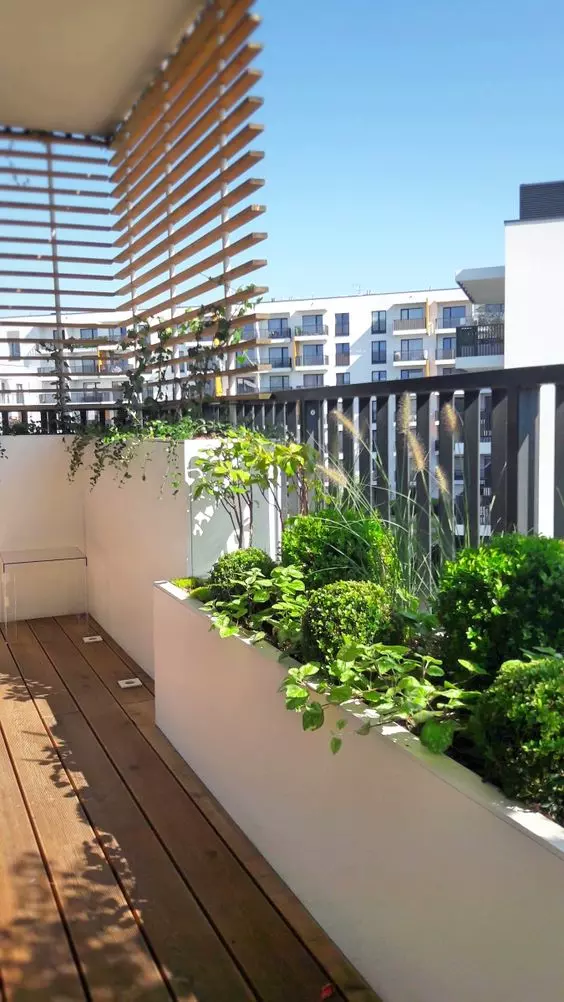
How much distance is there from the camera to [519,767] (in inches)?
48.6

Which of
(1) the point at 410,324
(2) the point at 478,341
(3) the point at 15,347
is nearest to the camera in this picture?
(3) the point at 15,347

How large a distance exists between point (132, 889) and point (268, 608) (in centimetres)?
81

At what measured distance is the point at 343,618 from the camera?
1.82m

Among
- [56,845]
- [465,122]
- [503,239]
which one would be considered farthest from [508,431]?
[465,122]

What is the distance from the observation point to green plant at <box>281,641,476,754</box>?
150cm

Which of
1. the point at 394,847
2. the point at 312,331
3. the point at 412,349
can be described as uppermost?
the point at 312,331

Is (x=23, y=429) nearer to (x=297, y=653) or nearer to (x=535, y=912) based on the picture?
(x=297, y=653)

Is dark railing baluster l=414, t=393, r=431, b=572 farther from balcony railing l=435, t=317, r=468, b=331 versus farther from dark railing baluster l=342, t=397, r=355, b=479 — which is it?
balcony railing l=435, t=317, r=468, b=331

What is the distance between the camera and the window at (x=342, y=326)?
176 ft

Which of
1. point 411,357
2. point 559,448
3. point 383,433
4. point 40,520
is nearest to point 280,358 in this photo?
point 411,357

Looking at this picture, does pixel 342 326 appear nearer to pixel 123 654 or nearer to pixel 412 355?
pixel 412 355

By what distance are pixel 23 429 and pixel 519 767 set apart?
4261mm

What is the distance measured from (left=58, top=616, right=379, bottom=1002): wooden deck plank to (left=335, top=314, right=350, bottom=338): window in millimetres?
52527

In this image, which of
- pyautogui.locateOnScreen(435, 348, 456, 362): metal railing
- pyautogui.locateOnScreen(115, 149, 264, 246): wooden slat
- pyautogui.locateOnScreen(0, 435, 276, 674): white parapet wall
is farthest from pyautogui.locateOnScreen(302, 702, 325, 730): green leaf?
pyautogui.locateOnScreen(435, 348, 456, 362): metal railing
